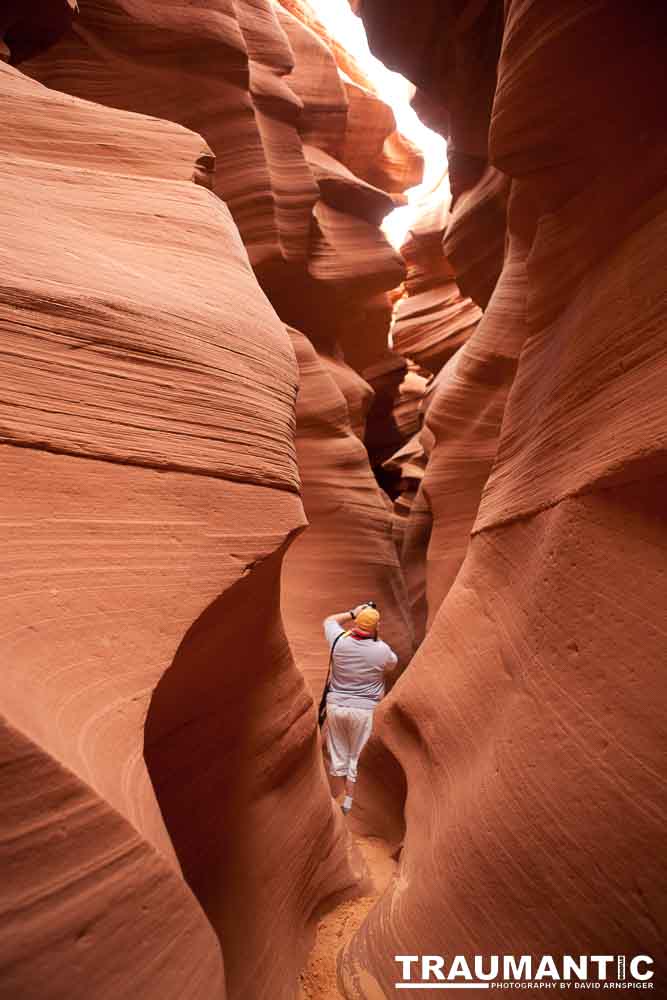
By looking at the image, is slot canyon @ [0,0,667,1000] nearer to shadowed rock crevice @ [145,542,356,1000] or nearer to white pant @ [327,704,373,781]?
shadowed rock crevice @ [145,542,356,1000]

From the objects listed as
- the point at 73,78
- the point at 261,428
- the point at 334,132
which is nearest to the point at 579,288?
the point at 261,428

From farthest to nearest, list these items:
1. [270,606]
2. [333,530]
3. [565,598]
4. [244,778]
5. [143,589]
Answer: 1. [333,530]
2. [270,606]
3. [244,778]
4. [565,598]
5. [143,589]

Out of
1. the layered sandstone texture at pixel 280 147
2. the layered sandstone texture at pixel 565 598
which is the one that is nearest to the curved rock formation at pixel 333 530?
the layered sandstone texture at pixel 280 147

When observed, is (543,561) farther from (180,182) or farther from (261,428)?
(180,182)

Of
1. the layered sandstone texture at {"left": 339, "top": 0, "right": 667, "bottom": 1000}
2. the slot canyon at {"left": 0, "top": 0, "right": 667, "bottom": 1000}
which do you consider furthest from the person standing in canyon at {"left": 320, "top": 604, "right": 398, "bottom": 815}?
the layered sandstone texture at {"left": 339, "top": 0, "right": 667, "bottom": 1000}

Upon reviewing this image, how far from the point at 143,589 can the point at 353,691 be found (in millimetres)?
2998

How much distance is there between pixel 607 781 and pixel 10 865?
→ 1.89 meters

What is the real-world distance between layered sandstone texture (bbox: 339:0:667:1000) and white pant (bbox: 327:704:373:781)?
59 cm

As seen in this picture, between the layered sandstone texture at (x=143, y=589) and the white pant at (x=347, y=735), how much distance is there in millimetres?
812

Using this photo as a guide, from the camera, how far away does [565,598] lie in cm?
278

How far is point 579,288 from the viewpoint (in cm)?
346

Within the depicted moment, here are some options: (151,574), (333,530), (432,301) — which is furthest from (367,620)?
(432,301)

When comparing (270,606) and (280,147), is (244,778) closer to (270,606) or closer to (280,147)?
(270,606)

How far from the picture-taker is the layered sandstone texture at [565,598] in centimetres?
228
